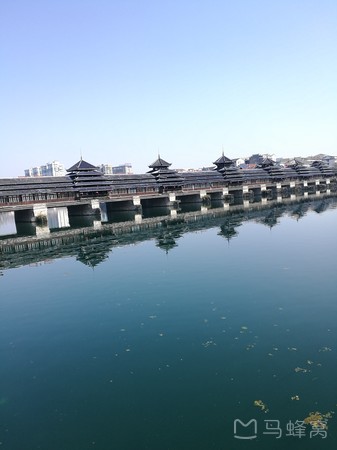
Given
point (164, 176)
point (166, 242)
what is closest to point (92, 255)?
point (166, 242)

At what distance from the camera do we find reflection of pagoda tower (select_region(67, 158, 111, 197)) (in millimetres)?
67162

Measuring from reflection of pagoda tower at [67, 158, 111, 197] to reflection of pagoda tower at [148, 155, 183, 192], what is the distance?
14.1 meters

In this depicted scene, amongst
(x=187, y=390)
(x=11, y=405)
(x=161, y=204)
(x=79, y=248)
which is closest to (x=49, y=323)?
(x=11, y=405)

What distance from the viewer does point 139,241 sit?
132ft

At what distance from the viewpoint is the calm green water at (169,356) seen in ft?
30.6

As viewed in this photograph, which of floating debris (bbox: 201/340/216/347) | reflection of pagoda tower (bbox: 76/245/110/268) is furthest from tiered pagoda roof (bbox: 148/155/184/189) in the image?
floating debris (bbox: 201/340/216/347)

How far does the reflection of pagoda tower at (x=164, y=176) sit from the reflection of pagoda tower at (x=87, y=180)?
46.1 feet

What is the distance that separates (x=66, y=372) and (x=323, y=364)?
9.46m

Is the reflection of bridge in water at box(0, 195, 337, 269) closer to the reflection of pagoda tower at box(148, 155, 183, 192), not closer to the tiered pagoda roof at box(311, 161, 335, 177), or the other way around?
the reflection of pagoda tower at box(148, 155, 183, 192)

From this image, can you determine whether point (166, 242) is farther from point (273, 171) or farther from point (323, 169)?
point (323, 169)

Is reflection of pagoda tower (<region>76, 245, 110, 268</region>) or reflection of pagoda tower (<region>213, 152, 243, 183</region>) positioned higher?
reflection of pagoda tower (<region>213, 152, 243, 183</region>)

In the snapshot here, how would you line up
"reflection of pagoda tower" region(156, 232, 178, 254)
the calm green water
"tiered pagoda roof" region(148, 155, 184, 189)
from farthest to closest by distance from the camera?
"tiered pagoda roof" region(148, 155, 184, 189)
"reflection of pagoda tower" region(156, 232, 178, 254)
the calm green water

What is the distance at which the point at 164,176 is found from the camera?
263 ft

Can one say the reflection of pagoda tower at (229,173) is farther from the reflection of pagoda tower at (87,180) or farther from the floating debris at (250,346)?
the floating debris at (250,346)
